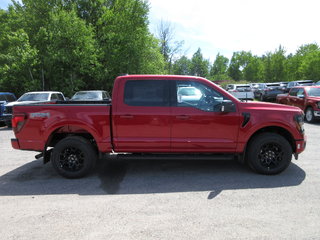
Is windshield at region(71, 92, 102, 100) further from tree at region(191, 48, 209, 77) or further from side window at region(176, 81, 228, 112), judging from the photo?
tree at region(191, 48, 209, 77)

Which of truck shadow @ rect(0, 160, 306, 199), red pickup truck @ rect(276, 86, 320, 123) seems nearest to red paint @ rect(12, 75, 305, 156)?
truck shadow @ rect(0, 160, 306, 199)

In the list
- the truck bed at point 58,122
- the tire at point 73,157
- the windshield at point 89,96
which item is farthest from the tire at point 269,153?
the windshield at point 89,96

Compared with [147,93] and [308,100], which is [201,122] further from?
[308,100]

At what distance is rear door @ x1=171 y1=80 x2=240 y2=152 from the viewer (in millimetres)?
4496

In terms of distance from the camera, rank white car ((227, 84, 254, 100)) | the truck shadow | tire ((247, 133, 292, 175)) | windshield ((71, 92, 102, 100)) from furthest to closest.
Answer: windshield ((71, 92, 102, 100)), white car ((227, 84, 254, 100)), tire ((247, 133, 292, 175)), the truck shadow

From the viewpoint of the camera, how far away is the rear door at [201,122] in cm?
450

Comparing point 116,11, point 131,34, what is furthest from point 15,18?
point 131,34

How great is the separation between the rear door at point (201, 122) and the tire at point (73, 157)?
63.7 inches

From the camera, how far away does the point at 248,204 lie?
11.7 feet

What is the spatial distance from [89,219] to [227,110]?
2864 mm

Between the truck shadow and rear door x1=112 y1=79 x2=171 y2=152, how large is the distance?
0.60m

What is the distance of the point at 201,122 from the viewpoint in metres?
4.50

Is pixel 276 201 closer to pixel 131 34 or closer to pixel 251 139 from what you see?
pixel 251 139

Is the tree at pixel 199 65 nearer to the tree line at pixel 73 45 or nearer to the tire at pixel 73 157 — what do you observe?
the tree line at pixel 73 45
